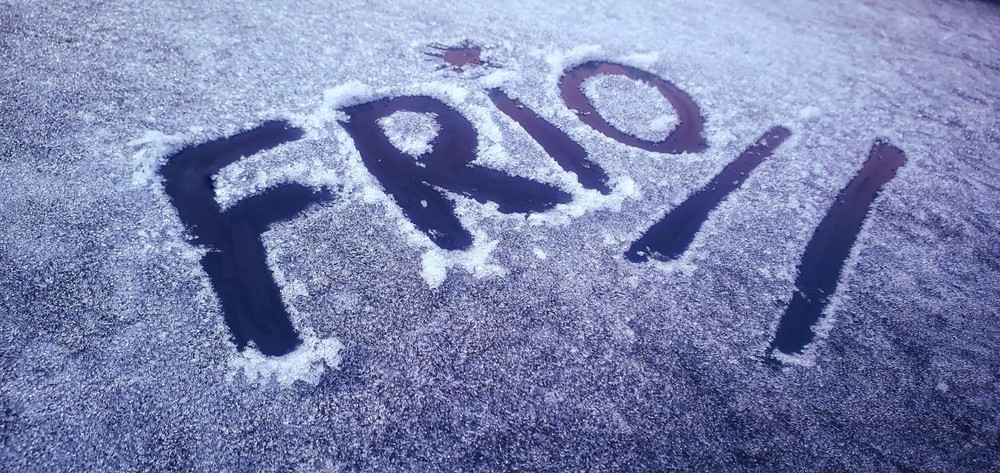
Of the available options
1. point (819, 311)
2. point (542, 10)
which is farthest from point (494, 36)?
point (819, 311)

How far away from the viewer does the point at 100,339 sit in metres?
1.53

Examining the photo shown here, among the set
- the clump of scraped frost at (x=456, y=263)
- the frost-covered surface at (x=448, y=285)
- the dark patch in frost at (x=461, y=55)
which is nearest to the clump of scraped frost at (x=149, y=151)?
the frost-covered surface at (x=448, y=285)

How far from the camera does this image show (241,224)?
192 cm

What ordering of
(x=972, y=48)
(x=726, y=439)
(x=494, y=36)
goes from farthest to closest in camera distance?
(x=972, y=48)
(x=494, y=36)
(x=726, y=439)

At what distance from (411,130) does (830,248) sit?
74.0 inches

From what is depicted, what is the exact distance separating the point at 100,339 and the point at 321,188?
0.87 metres

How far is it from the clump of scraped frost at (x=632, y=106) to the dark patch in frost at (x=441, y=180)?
697 millimetres

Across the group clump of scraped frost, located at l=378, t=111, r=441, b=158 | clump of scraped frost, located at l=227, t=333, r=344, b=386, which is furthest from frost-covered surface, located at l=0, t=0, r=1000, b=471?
clump of scraped frost, located at l=378, t=111, r=441, b=158

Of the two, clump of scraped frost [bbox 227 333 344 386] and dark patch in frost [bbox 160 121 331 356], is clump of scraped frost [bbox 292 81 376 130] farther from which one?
clump of scraped frost [bbox 227 333 344 386]

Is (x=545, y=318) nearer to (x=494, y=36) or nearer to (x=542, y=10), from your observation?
(x=494, y=36)

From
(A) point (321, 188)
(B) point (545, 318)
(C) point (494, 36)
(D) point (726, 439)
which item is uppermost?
(C) point (494, 36)

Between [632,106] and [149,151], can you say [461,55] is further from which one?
[149,151]

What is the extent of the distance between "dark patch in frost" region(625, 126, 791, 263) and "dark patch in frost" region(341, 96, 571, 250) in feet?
1.27

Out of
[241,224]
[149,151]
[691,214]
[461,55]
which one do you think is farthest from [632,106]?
[149,151]
